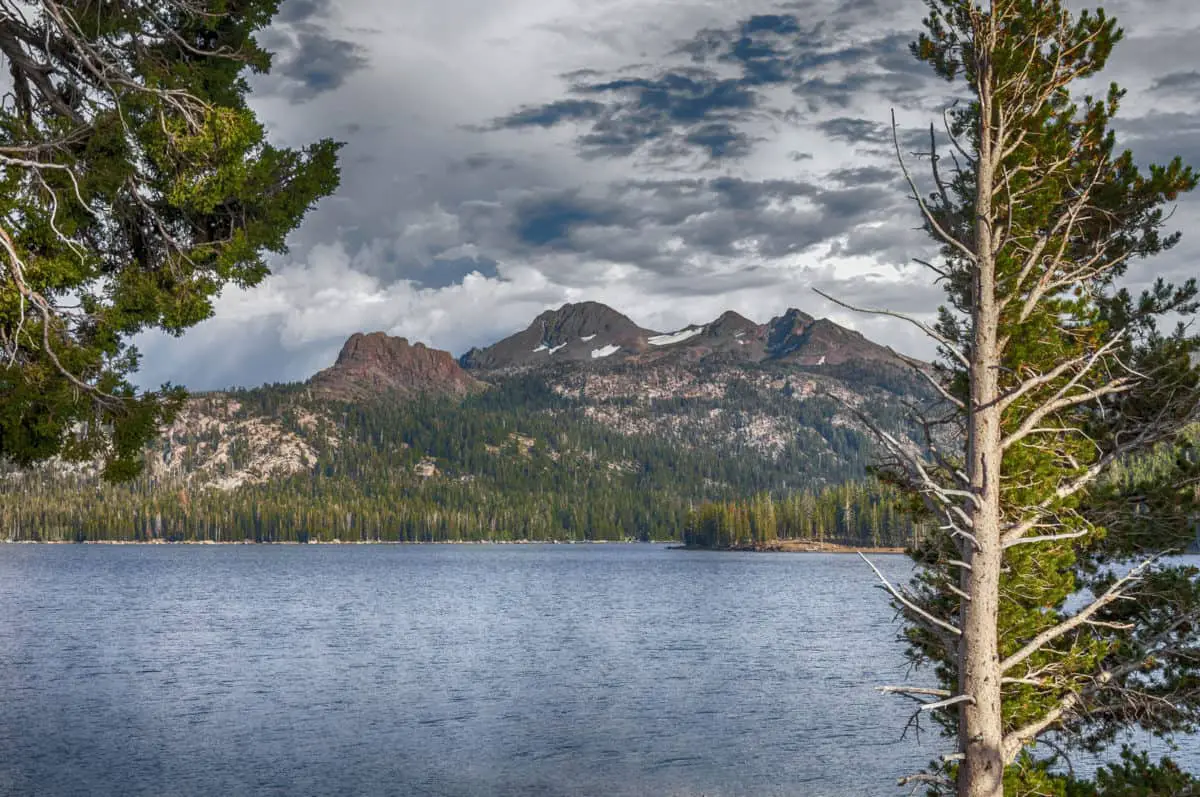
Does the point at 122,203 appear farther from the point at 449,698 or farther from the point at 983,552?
the point at 449,698

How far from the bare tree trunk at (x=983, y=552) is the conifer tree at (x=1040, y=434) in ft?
0.08

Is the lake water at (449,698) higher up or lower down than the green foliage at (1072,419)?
lower down

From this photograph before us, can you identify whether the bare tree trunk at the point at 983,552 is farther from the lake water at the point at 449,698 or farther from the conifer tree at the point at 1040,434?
the lake water at the point at 449,698

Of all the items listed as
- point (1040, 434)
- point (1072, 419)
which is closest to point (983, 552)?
point (1040, 434)

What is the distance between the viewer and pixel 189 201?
14.2 m

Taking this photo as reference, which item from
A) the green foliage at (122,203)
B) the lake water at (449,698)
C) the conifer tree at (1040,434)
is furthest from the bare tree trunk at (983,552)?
the lake water at (449,698)

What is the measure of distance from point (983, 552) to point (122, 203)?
493 inches

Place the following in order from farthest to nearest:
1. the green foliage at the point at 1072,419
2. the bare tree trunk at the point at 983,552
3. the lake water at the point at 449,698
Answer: the lake water at the point at 449,698, the green foliage at the point at 1072,419, the bare tree trunk at the point at 983,552

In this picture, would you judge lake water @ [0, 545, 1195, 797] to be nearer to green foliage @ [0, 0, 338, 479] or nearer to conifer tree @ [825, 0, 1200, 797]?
conifer tree @ [825, 0, 1200, 797]

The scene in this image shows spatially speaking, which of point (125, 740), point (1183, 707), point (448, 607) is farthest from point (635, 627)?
point (1183, 707)

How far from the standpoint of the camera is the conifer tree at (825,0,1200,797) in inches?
469

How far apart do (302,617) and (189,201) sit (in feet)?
261

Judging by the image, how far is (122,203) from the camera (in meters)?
14.3

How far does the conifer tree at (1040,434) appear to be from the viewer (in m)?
11.9
